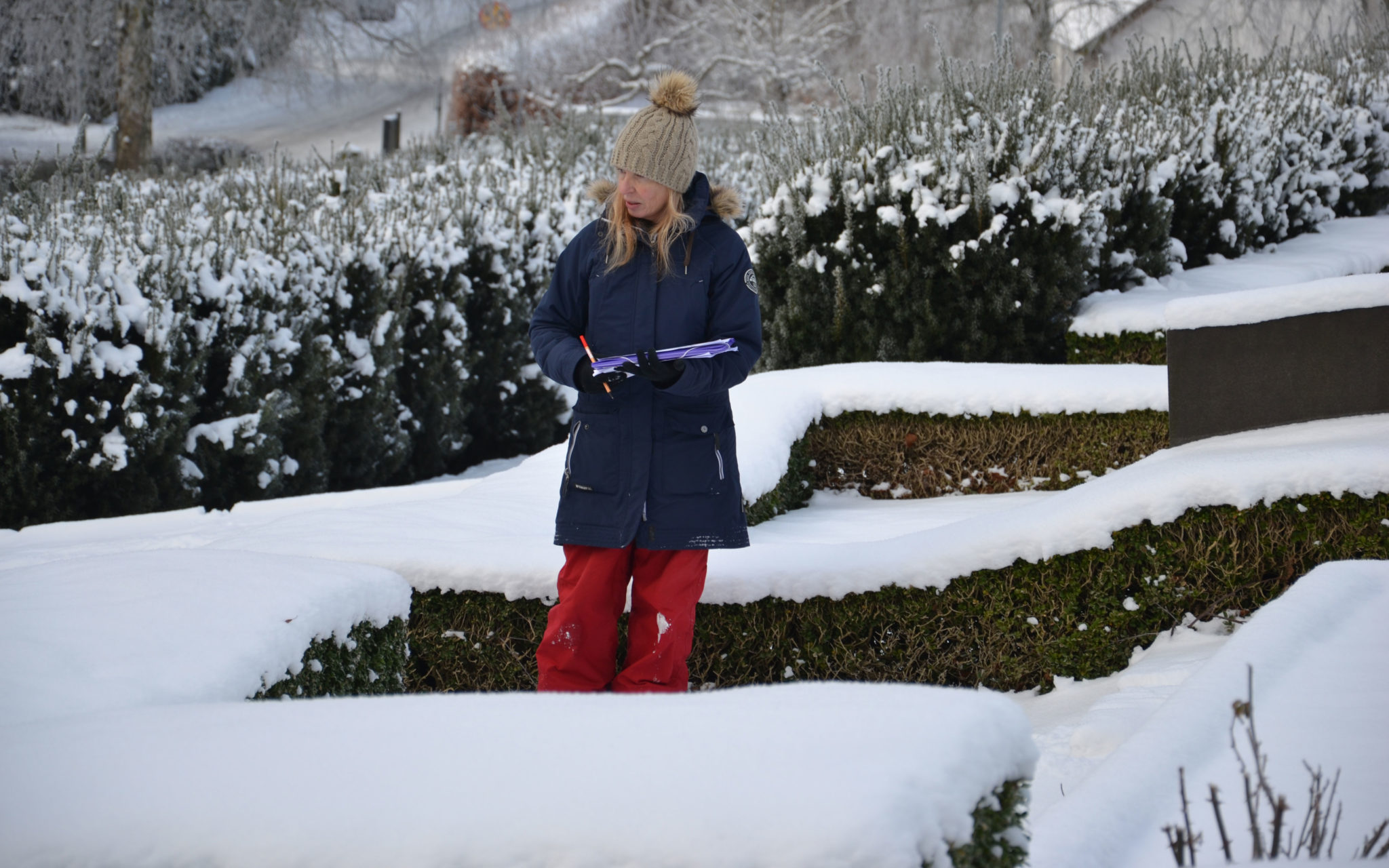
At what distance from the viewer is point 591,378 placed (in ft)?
8.68

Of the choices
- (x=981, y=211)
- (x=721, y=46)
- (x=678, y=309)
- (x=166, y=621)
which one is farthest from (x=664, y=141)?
(x=721, y=46)

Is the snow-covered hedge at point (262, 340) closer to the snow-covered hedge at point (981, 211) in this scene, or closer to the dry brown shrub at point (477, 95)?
the snow-covered hedge at point (981, 211)

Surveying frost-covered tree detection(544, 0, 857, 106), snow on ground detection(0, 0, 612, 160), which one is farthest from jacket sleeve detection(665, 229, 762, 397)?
frost-covered tree detection(544, 0, 857, 106)

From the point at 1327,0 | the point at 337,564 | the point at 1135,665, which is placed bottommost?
the point at 1135,665

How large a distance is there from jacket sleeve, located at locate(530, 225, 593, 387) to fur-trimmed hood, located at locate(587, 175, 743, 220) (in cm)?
10

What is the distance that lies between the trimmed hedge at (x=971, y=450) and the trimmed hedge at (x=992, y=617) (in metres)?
1.62

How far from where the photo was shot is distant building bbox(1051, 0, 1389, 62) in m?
16.6

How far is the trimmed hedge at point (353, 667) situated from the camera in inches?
93.0

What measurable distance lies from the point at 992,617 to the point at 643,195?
156cm

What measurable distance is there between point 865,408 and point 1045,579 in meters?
1.83

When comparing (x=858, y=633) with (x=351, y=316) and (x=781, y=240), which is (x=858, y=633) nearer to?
(x=781, y=240)

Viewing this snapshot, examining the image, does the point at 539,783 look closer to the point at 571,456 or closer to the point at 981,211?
the point at 571,456

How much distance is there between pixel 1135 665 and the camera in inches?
125

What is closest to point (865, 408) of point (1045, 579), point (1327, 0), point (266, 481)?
point (1045, 579)
